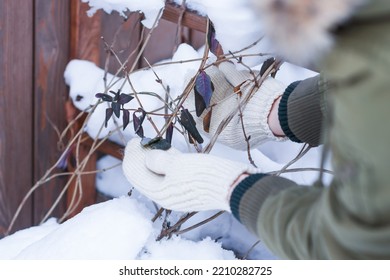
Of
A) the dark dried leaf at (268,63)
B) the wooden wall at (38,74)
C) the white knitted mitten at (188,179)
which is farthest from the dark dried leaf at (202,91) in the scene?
the wooden wall at (38,74)

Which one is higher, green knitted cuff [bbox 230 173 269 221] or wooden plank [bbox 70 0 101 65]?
wooden plank [bbox 70 0 101 65]

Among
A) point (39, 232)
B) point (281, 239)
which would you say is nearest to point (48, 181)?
point (39, 232)

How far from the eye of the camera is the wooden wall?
1.80 m

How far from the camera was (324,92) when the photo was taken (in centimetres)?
125

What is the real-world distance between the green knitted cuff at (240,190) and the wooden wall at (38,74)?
901 millimetres

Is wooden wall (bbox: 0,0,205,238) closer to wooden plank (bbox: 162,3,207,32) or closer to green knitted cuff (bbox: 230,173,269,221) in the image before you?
wooden plank (bbox: 162,3,207,32)

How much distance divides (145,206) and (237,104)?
0.35 meters

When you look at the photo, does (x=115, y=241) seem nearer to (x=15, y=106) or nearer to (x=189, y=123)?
(x=189, y=123)

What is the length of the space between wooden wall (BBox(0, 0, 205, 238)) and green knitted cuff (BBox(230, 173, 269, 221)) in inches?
35.5

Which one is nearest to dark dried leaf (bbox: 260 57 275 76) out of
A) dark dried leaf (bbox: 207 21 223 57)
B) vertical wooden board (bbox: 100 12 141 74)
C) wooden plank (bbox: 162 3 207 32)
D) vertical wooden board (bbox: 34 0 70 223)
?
dark dried leaf (bbox: 207 21 223 57)

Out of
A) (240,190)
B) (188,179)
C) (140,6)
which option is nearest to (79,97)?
(140,6)

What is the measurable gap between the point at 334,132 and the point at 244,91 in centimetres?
80

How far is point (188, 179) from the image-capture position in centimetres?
102

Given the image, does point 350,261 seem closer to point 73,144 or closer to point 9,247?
point 9,247
